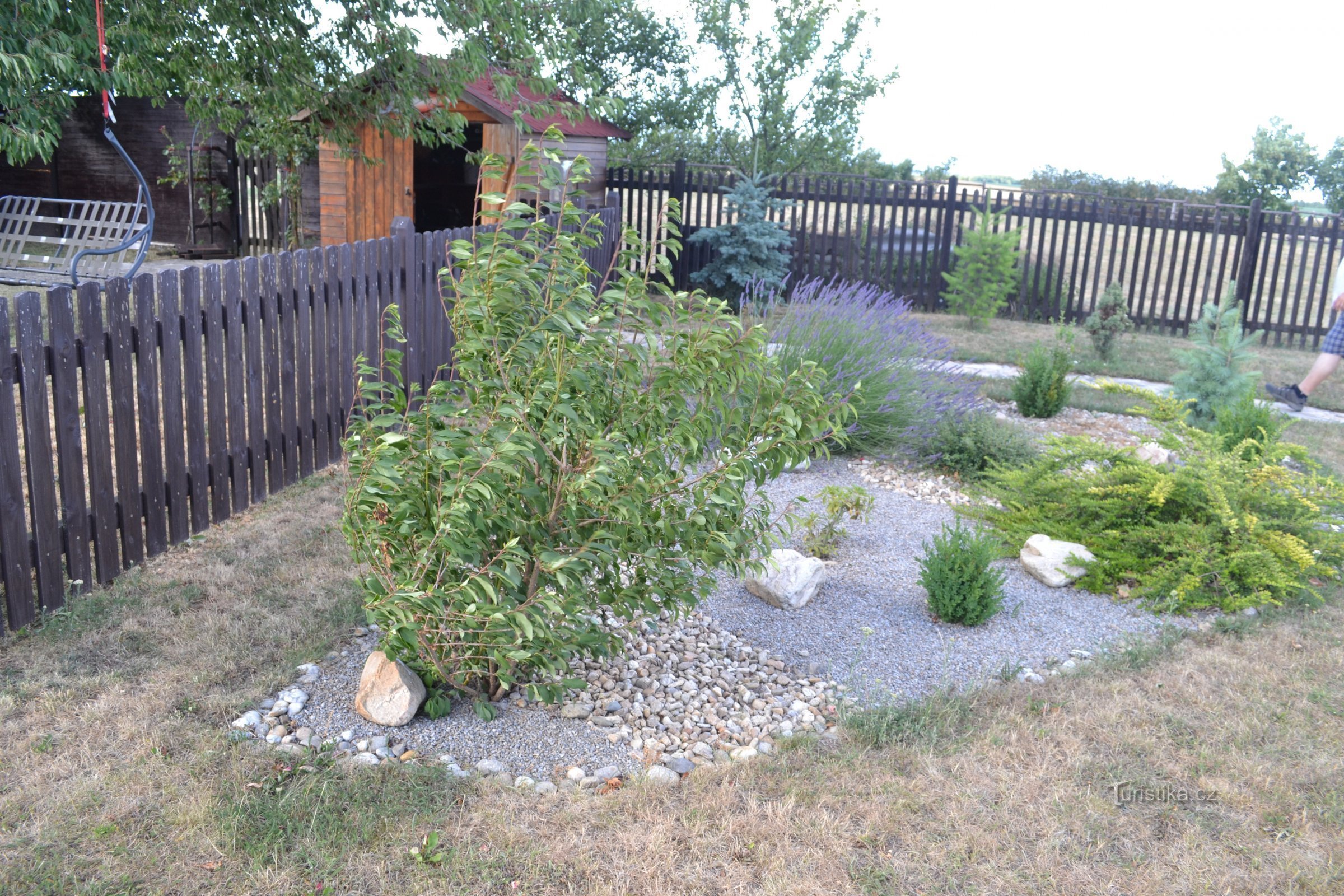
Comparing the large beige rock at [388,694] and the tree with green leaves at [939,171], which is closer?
the large beige rock at [388,694]

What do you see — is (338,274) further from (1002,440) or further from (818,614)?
(1002,440)

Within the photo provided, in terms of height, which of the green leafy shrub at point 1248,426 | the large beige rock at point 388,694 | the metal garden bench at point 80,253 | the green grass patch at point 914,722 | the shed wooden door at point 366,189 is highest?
the shed wooden door at point 366,189

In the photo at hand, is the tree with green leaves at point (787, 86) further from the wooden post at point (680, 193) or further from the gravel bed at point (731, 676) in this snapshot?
the gravel bed at point (731, 676)

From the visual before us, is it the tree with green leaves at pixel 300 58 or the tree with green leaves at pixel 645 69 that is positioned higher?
the tree with green leaves at pixel 645 69

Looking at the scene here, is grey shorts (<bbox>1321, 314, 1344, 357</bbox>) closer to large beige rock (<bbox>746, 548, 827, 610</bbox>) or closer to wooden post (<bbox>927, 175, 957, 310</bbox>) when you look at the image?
wooden post (<bbox>927, 175, 957, 310</bbox>)

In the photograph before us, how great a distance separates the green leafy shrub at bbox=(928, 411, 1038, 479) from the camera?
6316 mm

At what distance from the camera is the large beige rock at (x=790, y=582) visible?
177 inches

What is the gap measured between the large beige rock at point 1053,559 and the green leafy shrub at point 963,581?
61cm

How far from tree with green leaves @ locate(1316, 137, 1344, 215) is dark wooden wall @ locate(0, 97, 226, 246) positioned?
982 inches

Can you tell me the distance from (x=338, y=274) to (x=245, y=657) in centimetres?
275

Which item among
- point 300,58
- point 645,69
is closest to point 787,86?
point 645,69

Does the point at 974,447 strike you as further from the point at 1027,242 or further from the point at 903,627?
the point at 1027,242

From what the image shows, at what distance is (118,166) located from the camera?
17.3m

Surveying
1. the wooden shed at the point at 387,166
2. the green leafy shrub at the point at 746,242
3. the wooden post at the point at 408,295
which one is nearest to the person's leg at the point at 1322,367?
the green leafy shrub at the point at 746,242
